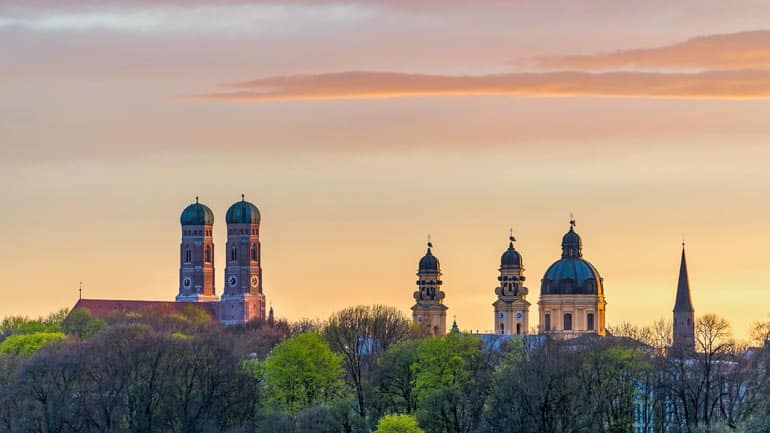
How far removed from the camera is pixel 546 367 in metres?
136

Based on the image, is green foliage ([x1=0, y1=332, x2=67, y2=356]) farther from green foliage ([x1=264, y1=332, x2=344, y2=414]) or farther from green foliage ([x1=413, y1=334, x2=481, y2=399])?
green foliage ([x1=413, y1=334, x2=481, y2=399])

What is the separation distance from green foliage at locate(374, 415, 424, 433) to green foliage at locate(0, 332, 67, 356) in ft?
154

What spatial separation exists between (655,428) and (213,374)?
77.7ft

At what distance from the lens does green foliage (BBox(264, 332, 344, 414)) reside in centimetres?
15175

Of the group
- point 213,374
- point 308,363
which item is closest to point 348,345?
point 308,363

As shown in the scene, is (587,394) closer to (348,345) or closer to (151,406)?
(151,406)

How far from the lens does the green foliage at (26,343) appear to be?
6870 inches

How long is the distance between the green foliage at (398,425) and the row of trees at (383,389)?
0.11 m

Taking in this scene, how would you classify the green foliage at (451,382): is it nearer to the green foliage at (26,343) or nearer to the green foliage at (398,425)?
the green foliage at (398,425)

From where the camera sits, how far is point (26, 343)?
588ft

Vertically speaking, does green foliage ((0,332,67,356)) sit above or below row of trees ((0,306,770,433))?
above

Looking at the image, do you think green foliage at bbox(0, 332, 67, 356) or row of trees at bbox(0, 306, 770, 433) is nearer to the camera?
row of trees at bbox(0, 306, 770, 433)

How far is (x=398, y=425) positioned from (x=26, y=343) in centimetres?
5664

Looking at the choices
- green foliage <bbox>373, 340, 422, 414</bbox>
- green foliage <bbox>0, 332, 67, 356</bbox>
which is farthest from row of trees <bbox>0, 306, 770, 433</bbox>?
green foliage <bbox>0, 332, 67, 356</bbox>
